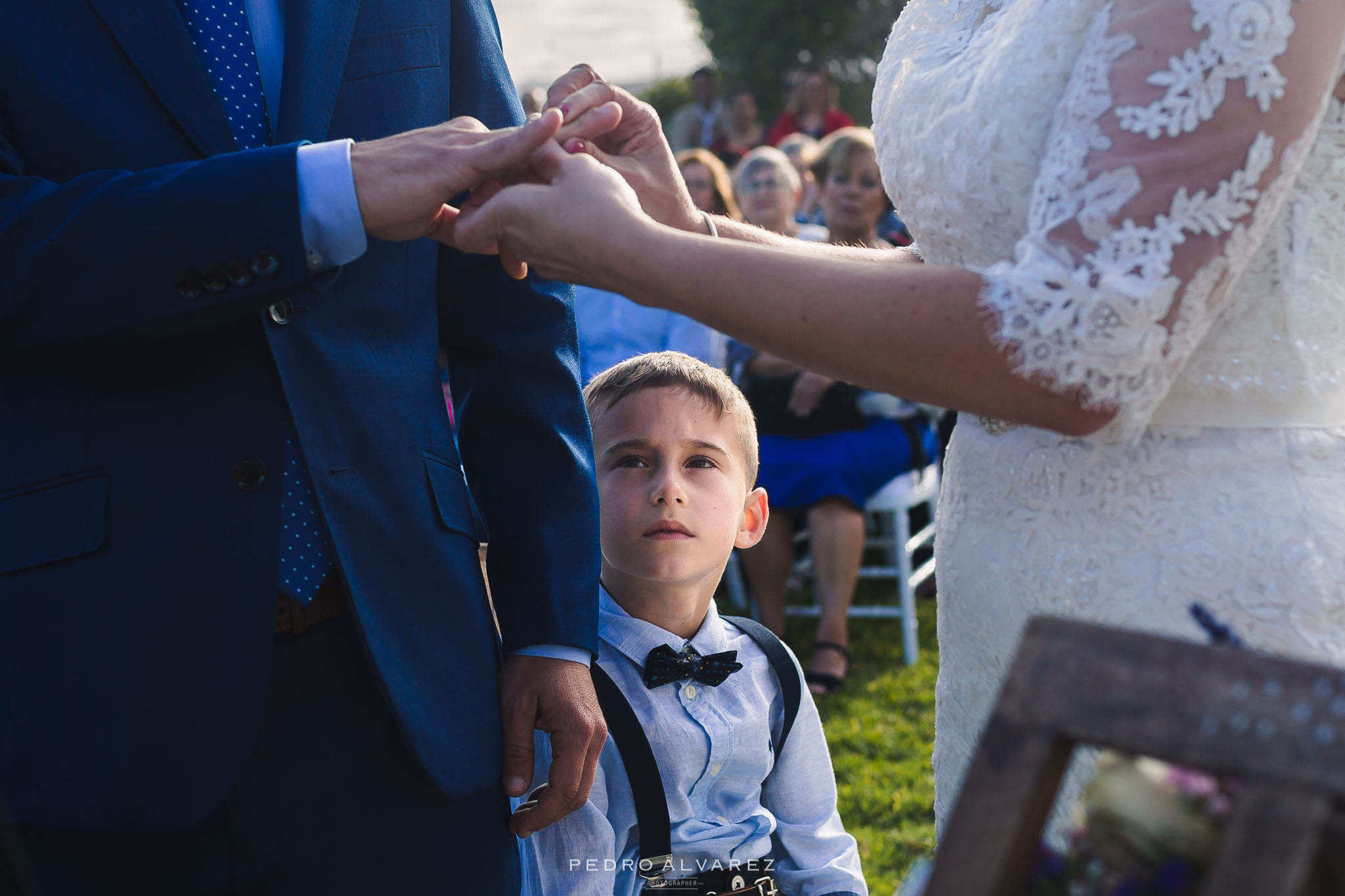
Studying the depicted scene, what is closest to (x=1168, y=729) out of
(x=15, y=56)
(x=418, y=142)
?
(x=418, y=142)

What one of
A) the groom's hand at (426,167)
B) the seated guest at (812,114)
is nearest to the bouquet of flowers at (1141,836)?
the groom's hand at (426,167)

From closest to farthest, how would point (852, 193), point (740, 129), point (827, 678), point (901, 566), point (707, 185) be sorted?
point (827, 678)
point (901, 566)
point (852, 193)
point (707, 185)
point (740, 129)

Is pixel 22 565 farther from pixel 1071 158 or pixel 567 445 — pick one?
pixel 1071 158

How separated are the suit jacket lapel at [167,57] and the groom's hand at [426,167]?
21cm

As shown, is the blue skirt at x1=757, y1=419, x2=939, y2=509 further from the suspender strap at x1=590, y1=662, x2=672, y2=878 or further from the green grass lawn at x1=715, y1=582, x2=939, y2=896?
the suspender strap at x1=590, y1=662, x2=672, y2=878

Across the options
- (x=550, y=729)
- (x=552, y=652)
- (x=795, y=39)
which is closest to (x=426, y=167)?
(x=552, y=652)

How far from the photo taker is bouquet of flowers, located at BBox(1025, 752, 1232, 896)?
2.74 feet

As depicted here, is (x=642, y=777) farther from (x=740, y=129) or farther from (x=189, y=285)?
(x=740, y=129)

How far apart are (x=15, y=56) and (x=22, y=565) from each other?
0.61 meters

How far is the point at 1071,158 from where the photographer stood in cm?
123

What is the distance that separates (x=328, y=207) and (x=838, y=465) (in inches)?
168

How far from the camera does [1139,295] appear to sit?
1.18 metres

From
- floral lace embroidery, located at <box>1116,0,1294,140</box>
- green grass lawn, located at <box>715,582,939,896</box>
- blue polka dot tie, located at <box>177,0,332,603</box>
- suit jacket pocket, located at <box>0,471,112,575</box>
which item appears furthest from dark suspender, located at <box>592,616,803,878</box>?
green grass lawn, located at <box>715,582,939,896</box>

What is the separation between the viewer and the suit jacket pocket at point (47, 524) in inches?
52.8
